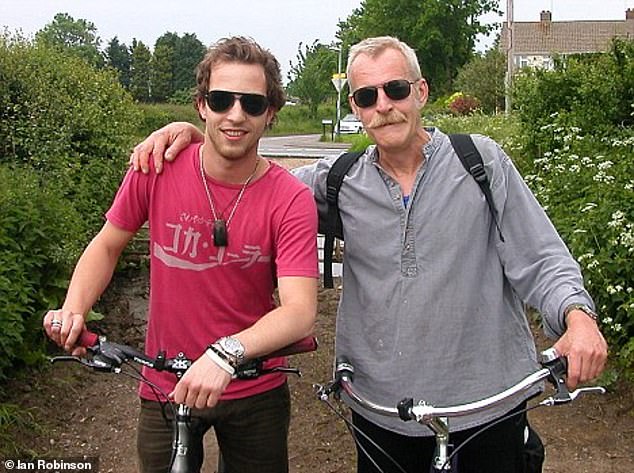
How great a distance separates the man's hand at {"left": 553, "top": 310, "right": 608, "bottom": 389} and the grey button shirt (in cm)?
25

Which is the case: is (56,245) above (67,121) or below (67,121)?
below

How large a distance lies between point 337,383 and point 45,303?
3533 millimetres

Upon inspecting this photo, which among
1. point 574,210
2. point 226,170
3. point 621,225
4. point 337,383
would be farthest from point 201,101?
point 574,210

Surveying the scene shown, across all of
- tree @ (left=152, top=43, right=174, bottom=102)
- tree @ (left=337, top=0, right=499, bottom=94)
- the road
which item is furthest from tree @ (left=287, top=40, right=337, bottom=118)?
the road

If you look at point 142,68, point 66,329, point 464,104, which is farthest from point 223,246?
point 142,68

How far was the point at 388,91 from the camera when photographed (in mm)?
2598

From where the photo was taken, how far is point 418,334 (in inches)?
100

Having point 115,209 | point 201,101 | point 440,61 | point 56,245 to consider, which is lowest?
point 56,245

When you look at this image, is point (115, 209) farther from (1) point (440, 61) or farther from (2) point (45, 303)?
(1) point (440, 61)

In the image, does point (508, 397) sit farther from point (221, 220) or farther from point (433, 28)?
point (433, 28)

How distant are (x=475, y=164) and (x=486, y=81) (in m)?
29.5

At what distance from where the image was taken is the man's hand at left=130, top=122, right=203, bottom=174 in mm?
2672

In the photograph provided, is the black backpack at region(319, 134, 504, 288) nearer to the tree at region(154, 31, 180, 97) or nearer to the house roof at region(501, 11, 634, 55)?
the house roof at region(501, 11, 634, 55)

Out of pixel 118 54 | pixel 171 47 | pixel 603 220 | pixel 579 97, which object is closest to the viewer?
pixel 603 220
